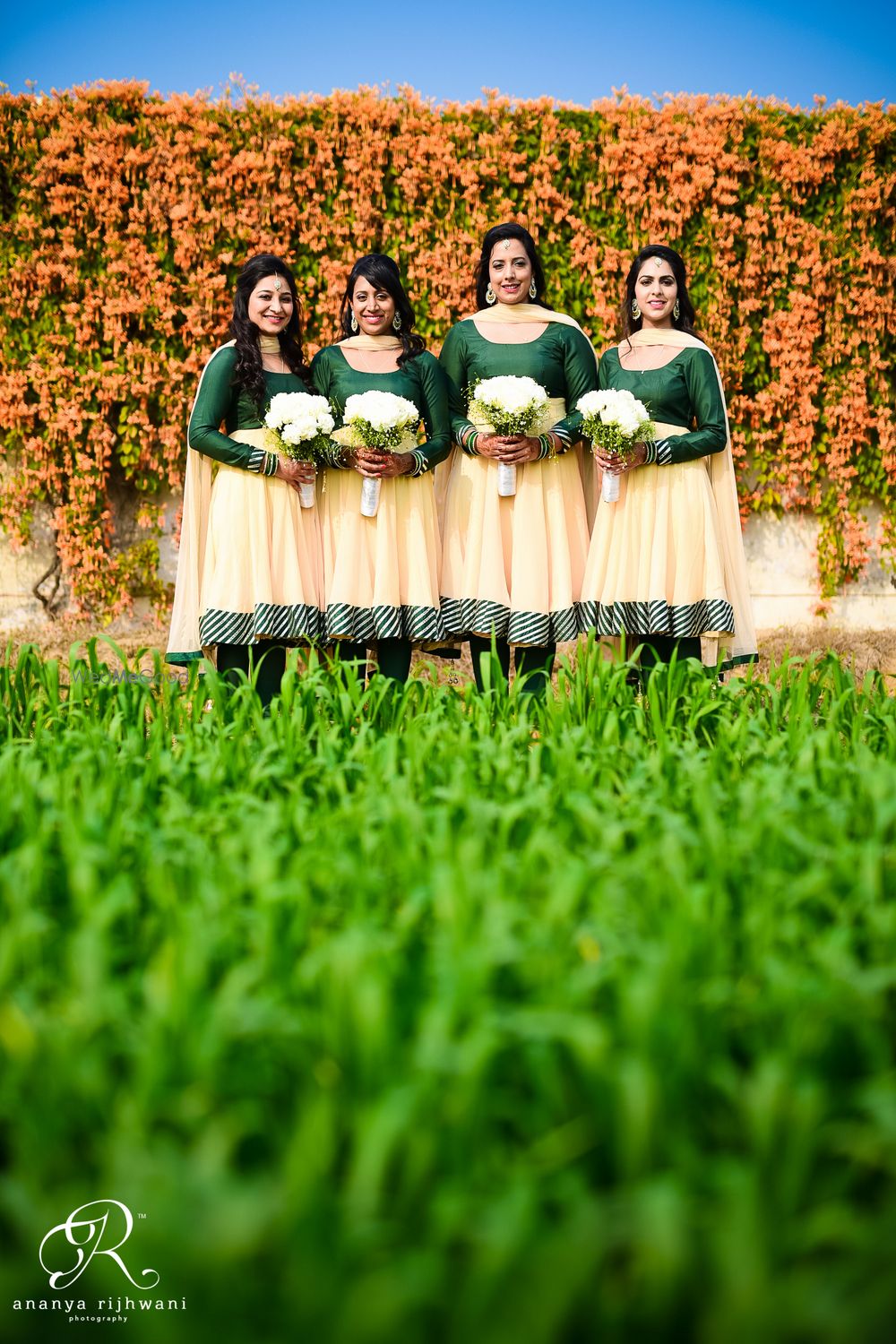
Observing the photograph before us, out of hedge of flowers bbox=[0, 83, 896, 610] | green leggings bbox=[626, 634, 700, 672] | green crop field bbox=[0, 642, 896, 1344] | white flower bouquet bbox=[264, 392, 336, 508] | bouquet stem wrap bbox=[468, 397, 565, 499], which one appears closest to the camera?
green crop field bbox=[0, 642, 896, 1344]

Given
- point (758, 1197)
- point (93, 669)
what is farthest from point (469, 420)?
point (758, 1197)

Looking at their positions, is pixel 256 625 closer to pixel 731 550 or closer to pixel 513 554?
pixel 513 554

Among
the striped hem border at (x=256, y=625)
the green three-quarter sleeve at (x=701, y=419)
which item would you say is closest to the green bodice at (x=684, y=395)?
the green three-quarter sleeve at (x=701, y=419)

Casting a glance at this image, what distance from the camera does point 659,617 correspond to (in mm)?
4551

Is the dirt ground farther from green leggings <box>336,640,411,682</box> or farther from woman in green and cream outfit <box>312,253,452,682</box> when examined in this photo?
woman in green and cream outfit <box>312,253,452,682</box>

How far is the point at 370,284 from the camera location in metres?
4.46

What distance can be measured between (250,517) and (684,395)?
1.89 meters

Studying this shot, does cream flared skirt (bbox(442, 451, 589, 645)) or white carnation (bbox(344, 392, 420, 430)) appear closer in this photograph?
white carnation (bbox(344, 392, 420, 430))

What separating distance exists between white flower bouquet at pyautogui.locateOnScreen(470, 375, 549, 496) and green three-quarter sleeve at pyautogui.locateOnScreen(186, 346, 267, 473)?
35.6 inches

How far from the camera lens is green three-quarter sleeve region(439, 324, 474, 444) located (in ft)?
15.2

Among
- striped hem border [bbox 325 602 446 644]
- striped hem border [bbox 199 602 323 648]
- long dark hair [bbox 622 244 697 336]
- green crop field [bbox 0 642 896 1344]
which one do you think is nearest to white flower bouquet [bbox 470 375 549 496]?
long dark hair [bbox 622 244 697 336]

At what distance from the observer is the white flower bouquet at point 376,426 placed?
13.8ft

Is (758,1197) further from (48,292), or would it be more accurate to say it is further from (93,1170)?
(48,292)

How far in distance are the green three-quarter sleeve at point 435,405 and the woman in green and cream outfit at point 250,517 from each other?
0.50m
